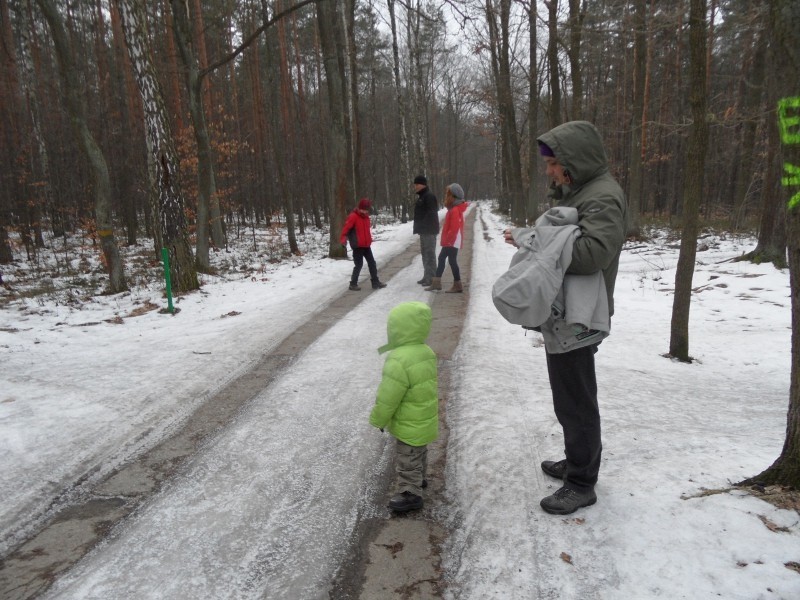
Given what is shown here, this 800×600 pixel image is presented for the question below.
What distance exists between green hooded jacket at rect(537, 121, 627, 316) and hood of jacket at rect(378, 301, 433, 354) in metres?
0.89

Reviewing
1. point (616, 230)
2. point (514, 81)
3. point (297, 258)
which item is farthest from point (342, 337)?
point (514, 81)

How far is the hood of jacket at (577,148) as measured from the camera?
8.56ft

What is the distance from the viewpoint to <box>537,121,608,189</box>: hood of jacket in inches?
103

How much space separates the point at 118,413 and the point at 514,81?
24.9 m

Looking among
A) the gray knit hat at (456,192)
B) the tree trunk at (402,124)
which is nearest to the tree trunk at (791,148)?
the gray knit hat at (456,192)

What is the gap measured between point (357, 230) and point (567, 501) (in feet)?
24.4

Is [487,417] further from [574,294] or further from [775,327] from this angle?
[775,327]

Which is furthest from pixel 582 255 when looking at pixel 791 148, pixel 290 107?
pixel 290 107

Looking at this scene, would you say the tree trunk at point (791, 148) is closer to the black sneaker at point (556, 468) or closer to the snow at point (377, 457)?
the snow at point (377, 457)

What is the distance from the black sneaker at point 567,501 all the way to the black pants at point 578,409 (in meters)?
0.04

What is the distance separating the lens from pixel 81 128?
9.49m

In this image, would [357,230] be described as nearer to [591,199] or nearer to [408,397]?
[408,397]

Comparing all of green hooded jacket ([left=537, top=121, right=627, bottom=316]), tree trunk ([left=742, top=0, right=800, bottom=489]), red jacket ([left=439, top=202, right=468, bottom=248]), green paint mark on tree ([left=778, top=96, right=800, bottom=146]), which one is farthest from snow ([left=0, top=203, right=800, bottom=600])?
red jacket ([left=439, top=202, right=468, bottom=248])

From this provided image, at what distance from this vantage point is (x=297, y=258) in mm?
16219
